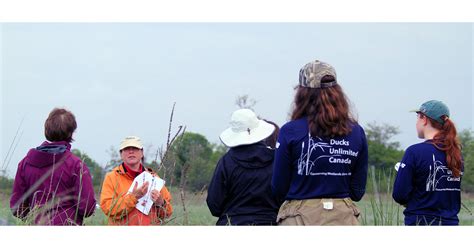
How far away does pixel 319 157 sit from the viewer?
4879 millimetres

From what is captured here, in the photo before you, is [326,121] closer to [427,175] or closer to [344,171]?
[344,171]

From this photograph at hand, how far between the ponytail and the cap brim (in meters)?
1.19

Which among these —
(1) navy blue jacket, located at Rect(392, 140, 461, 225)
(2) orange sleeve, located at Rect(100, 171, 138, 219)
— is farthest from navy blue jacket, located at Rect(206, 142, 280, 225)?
(1) navy blue jacket, located at Rect(392, 140, 461, 225)

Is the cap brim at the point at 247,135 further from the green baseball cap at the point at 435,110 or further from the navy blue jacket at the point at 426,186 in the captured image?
the green baseball cap at the point at 435,110

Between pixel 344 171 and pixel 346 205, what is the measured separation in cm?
23

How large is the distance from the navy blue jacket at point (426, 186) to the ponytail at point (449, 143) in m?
0.04

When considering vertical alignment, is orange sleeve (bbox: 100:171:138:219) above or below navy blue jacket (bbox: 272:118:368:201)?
below

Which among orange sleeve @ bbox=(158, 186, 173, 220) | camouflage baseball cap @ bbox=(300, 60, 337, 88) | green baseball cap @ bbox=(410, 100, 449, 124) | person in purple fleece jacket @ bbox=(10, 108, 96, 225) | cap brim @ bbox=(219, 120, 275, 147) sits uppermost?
camouflage baseball cap @ bbox=(300, 60, 337, 88)

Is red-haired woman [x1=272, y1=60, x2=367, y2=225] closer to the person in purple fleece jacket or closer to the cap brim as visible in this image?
the cap brim

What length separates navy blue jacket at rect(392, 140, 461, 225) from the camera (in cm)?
547

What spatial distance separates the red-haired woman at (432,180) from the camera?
5.47 metres

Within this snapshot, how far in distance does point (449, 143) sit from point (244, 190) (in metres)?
1.50

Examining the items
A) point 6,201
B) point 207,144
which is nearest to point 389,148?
point 207,144

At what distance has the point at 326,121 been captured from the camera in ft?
16.1
